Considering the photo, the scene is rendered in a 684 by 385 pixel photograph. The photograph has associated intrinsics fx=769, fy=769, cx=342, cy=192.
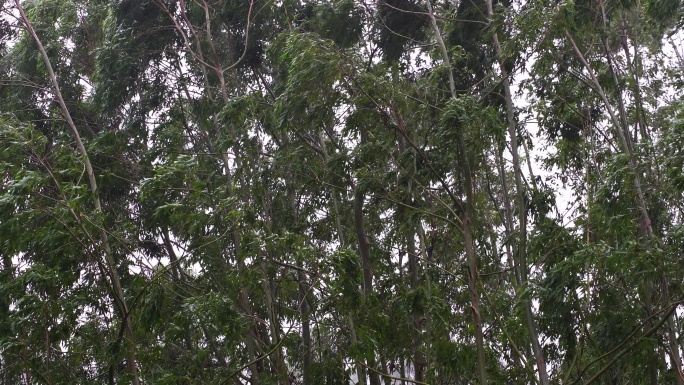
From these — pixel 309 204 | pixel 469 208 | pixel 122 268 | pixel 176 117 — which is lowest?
pixel 469 208

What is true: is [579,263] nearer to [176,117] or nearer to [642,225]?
[642,225]

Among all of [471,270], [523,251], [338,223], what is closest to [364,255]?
[338,223]

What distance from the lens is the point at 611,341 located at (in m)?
7.46

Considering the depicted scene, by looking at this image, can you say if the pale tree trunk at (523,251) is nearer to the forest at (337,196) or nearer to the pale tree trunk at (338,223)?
the forest at (337,196)

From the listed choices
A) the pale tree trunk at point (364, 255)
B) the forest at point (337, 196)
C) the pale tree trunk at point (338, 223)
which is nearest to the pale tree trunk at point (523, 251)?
the forest at point (337, 196)

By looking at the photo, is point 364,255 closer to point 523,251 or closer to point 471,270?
point 523,251

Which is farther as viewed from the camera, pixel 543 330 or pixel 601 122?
pixel 601 122

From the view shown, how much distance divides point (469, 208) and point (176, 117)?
5669mm

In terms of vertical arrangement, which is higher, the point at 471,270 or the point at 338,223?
the point at 338,223

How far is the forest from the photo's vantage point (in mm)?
6512

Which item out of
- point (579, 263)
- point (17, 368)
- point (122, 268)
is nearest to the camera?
point (579, 263)

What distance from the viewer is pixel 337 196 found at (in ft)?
30.2

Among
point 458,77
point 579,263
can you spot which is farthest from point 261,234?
point 458,77

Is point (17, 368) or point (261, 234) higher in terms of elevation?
point (261, 234)
